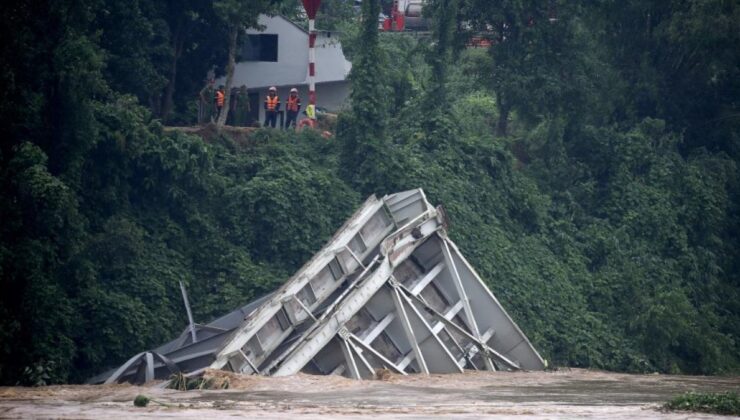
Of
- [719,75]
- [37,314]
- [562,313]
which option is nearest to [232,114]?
[562,313]

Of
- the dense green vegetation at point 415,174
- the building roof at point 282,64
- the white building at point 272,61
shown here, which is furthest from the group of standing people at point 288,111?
the building roof at point 282,64

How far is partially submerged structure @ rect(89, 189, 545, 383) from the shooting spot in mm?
18516

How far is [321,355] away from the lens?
19.2 metres

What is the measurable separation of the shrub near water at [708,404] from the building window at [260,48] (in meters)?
18.6

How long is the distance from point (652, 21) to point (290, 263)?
13.4 metres

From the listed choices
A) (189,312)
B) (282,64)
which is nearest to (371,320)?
(189,312)

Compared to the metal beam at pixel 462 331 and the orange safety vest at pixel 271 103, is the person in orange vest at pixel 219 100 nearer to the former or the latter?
the orange safety vest at pixel 271 103

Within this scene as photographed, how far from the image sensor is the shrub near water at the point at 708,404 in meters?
14.4

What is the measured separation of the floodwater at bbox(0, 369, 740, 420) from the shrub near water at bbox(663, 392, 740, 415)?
22 cm

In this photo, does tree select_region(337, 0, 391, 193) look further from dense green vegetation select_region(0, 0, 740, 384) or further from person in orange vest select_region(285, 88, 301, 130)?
person in orange vest select_region(285, 88, 301, 130)

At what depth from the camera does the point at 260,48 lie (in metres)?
31.7

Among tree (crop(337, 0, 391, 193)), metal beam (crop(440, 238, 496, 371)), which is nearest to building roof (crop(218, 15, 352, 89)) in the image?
tree (crop(337, 0, 391, 193))

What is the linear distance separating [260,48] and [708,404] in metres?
19.4

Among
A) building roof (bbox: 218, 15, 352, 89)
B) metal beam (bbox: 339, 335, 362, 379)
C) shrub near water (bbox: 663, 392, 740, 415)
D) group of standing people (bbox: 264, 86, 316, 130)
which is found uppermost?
building roof (bbox: 218, 15, 352, 89)
